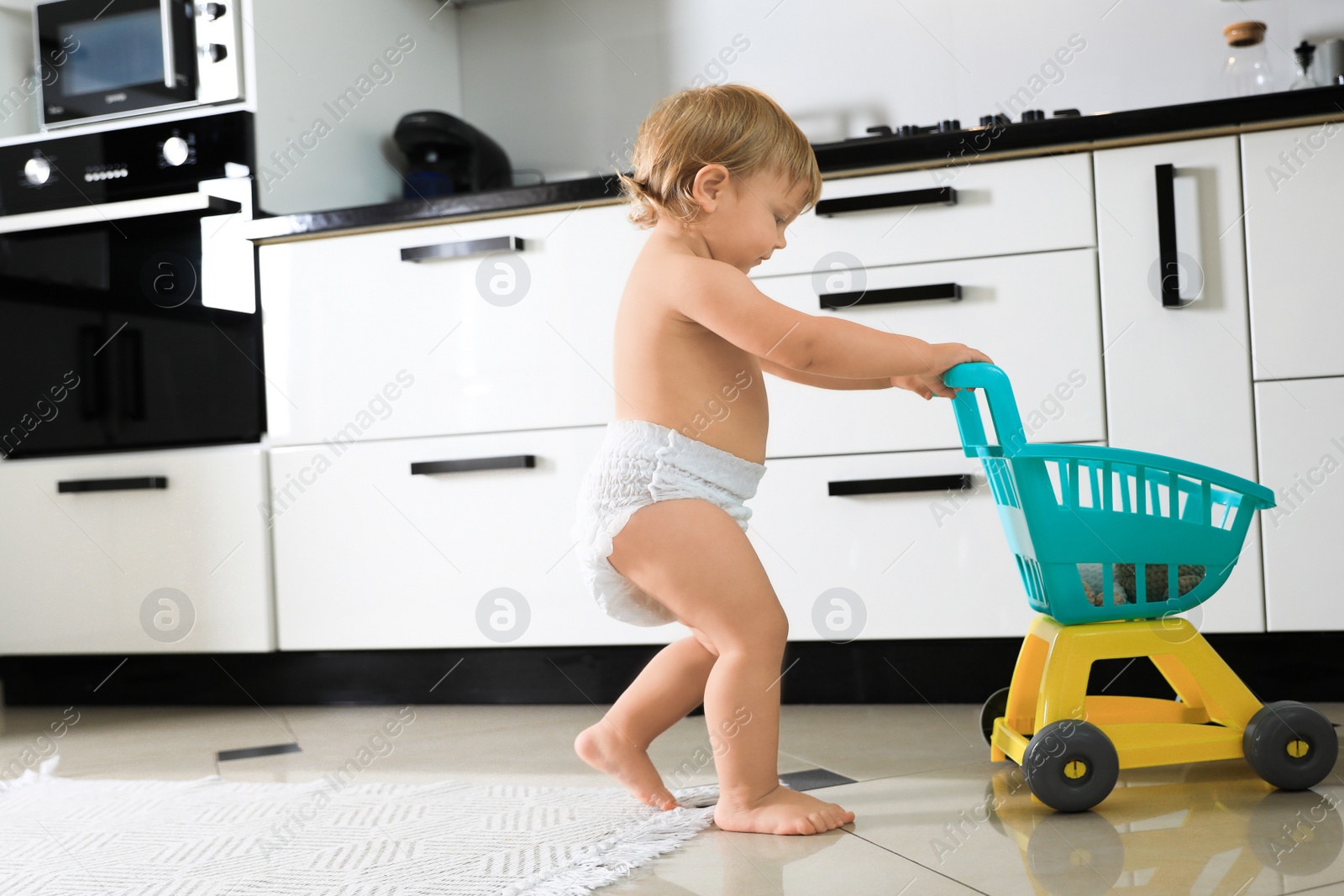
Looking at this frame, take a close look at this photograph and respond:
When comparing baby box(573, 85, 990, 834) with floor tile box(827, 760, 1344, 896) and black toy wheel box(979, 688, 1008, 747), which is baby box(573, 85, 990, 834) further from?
black toy wheel box(979, 688, 1008, 747)

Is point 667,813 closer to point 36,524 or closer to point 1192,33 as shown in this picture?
point 36,524

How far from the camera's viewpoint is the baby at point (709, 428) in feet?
3.36

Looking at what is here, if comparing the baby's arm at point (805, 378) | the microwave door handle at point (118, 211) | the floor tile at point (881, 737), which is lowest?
the floor tile at point (881, 737)

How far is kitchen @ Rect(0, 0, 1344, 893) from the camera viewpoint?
1442 mm

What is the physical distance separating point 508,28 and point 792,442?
57.2 inches

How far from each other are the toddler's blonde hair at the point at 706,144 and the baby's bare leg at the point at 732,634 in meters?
0.32

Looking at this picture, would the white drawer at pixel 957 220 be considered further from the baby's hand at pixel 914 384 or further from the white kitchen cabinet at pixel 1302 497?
the baby's hand at pixel 914 384

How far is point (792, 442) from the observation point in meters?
1.61

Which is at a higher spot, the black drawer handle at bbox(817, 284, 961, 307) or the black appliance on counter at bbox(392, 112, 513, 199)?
the black appliance on counter at bbox(392, 112, 513, 199)

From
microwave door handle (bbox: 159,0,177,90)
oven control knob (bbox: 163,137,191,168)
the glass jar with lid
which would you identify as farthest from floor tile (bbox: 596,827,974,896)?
the glass jar with lid

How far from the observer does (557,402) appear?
1705mm

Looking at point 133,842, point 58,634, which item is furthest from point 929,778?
point 58,634

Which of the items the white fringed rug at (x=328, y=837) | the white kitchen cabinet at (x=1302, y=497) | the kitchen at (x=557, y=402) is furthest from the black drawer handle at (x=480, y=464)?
the white kitchen cabinet at (x=1302, y=497)

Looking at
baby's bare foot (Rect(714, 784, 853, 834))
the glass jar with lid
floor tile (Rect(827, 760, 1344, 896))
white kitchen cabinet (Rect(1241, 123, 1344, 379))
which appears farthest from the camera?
the glass jar with lid
